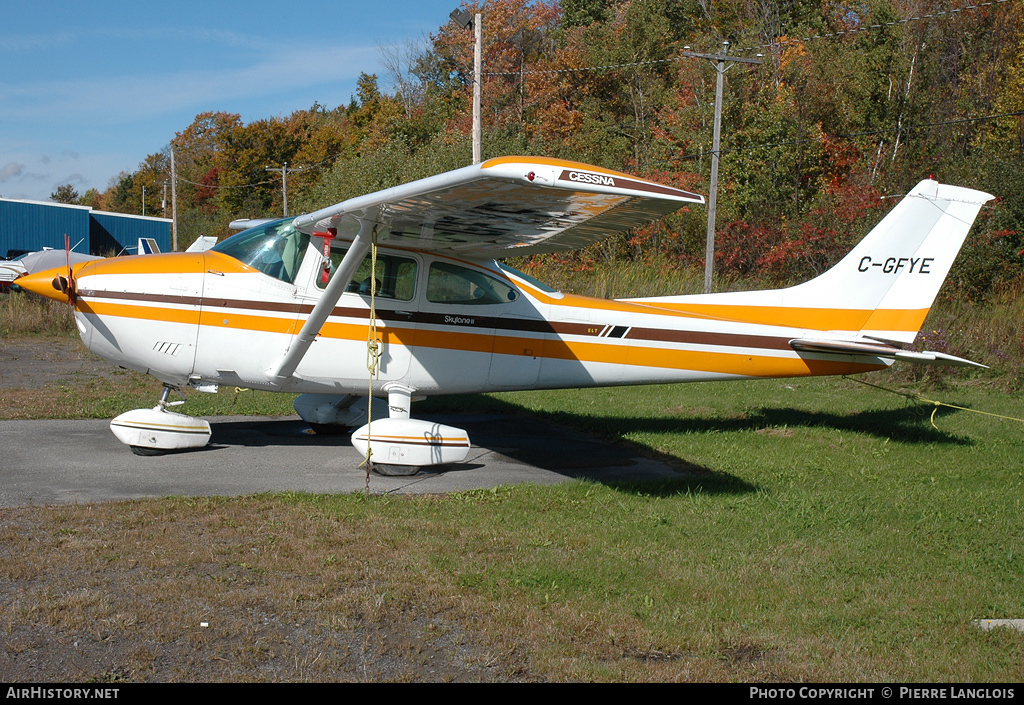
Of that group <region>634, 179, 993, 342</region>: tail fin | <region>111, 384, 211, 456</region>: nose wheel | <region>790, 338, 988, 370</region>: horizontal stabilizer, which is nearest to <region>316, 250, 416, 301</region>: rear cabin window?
<region>111, 384, 211, 456</region>: nose wheel

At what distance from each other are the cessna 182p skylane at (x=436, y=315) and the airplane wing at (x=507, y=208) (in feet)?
0.13

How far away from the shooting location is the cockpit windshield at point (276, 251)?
7.97m

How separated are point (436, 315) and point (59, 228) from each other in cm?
4933

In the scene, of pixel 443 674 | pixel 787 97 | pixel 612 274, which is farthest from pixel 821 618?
pixel 787 97

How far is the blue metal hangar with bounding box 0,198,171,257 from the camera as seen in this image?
4775 cm

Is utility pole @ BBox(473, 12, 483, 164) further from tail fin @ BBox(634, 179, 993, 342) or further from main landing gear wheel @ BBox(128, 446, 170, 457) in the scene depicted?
main landing gear wheel @ BBox(128, 446, 170, 457)

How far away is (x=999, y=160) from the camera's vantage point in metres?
23.1

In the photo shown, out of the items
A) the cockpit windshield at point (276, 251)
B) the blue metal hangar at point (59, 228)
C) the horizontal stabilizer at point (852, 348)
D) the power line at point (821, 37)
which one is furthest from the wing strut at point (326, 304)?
the blue metal hangar at point (59, 228)

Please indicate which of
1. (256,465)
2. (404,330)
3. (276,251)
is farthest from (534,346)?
(256,465)

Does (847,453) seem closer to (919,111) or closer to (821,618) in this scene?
(821,618)

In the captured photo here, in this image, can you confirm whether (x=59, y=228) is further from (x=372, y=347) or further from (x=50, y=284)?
(x=372, y=347)

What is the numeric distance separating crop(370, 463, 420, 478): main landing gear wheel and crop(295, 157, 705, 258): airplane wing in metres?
2.15

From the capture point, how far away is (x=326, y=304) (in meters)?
7.46

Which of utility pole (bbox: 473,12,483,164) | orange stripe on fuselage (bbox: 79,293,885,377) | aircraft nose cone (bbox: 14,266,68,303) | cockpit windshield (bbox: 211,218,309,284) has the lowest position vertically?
orange stripe on fuselage (bbox: 79,293,885,377)
